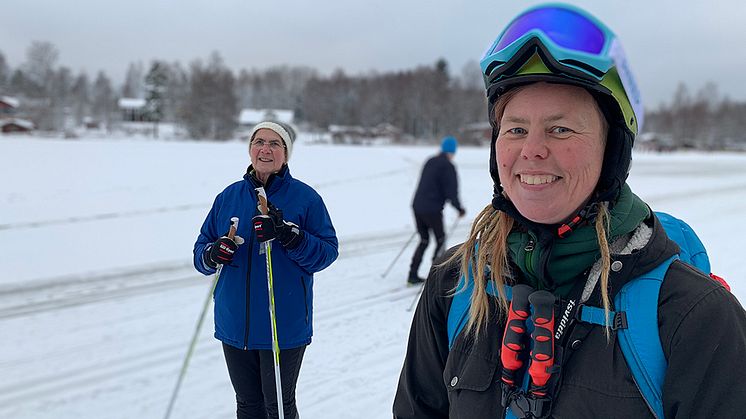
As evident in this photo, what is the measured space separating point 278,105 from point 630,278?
98031mm

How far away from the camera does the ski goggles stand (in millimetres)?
1195

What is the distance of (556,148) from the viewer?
1220mm

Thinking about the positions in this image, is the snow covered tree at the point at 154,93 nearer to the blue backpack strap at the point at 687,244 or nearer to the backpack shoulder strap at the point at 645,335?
the blue backpack strap at the point at 687,244

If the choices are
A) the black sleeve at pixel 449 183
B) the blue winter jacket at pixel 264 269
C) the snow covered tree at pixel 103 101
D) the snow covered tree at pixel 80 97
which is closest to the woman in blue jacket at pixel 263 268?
the blue winter jacket at pixel 264 269

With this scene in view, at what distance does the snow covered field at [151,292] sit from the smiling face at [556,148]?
10.1 ft

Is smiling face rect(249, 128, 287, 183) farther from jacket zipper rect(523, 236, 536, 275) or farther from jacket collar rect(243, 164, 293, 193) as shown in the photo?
jacket zipper rect(523, 236, 536, 275)

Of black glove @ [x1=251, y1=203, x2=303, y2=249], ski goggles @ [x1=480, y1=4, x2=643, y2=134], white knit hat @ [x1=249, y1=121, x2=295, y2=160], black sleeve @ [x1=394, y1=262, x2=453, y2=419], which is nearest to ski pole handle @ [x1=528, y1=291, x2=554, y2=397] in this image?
black sleeve @ [x1=394, y1=262, x2=453, y2=419]

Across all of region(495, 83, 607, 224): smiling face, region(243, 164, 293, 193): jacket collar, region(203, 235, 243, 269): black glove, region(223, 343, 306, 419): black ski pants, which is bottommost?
region(223, 343, 306, 419): black ski pants

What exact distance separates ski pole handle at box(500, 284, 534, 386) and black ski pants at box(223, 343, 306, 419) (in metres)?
2.05

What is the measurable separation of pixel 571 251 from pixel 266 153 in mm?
2301

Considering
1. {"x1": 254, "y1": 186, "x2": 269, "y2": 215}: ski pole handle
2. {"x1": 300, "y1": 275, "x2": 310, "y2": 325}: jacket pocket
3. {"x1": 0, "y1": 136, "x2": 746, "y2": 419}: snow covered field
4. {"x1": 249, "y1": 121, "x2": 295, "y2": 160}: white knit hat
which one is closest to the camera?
{"x1": 254, "y1": 186, "x2": 269, "y2": 215}: ski pole handle

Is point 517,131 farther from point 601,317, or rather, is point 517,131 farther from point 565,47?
point 601,317

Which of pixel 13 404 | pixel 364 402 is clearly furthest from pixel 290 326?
pixel 13 404

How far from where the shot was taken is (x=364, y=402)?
4.01m
